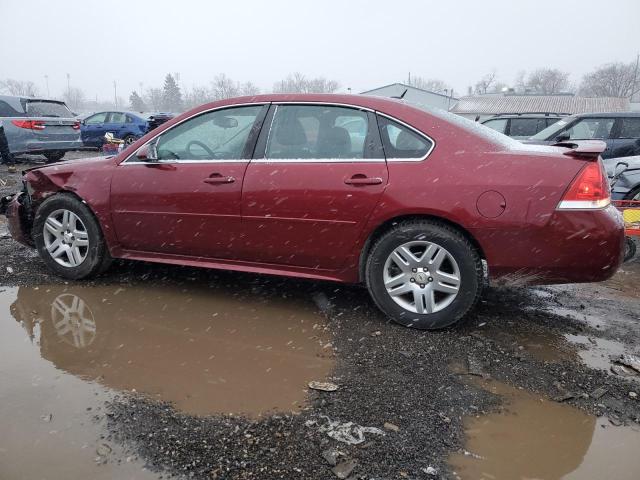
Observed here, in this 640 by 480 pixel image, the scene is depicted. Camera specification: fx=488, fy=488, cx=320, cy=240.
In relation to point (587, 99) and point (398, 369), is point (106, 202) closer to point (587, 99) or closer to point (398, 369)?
point (398, 369)

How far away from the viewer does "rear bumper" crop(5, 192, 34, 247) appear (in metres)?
4.40

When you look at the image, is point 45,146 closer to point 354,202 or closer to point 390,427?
point 354,202

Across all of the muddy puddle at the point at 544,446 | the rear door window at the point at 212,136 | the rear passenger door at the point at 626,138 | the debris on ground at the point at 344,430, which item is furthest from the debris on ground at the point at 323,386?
the rear passenger door at the point at 626,138

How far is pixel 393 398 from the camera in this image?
8.20ft

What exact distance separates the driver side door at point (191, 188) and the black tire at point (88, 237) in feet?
0.78

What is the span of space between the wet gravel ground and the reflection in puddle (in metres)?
0.14

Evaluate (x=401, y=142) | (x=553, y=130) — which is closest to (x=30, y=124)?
A: (x=401, y=142)

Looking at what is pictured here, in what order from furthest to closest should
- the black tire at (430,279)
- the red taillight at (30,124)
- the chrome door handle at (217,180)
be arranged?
the red taillight at (30,124), the chrome door handle at (217,180), the black tire at (430,279)

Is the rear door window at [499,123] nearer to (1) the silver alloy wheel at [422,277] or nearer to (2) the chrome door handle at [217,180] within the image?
(1) the silver alloy wheel at [422,277]

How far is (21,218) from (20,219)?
0.5 inches

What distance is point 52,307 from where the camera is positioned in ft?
12.1

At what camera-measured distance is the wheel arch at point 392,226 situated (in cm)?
316

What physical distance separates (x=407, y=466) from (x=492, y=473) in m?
0.36

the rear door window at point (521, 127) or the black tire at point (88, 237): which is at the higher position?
the rear door window at point (521, 127)
